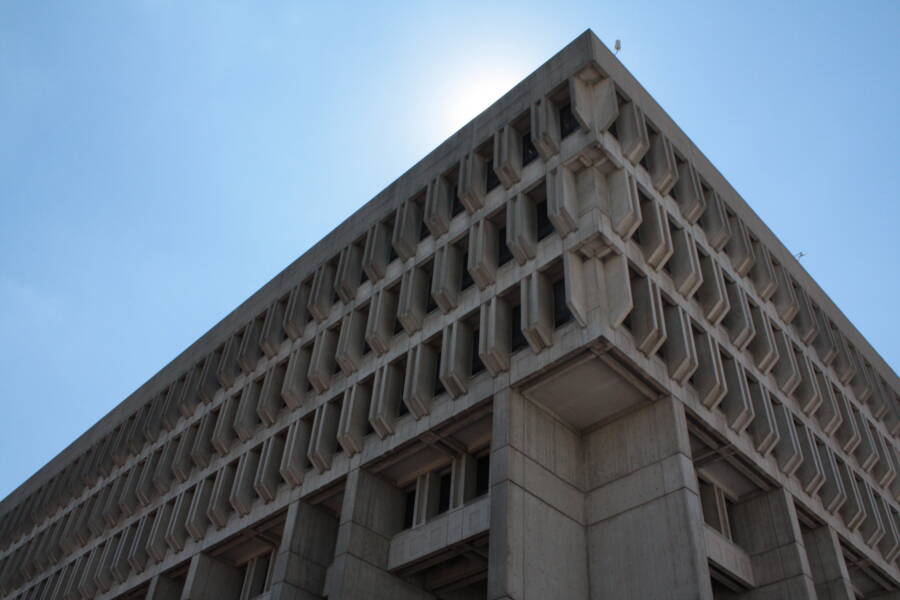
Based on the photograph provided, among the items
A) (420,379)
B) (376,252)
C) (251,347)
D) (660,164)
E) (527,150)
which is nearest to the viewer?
(420,379)

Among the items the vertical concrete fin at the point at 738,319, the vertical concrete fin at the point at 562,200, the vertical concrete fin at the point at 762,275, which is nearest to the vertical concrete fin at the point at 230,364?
the vertical concrete fin at the point at 562,200

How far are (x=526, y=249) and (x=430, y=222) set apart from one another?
5928 millimetres

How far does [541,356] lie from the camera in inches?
1048

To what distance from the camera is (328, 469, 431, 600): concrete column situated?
90.4 feet

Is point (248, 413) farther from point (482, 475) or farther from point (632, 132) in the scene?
point (632, 132)

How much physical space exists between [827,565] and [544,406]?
497 inches

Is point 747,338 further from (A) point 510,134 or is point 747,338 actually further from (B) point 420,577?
(B) point 420,577

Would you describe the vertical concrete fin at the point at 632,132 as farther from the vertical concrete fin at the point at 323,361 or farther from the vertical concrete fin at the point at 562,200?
the vertical concrete fin at the point at 323,361

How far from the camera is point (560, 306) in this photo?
28234 millimetres

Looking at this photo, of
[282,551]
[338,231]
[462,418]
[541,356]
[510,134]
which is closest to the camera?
[541,356]

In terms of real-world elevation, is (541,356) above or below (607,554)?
above

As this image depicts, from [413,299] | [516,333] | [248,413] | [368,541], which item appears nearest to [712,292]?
[516,333]

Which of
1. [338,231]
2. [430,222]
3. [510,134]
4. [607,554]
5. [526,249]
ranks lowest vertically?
[607,554]

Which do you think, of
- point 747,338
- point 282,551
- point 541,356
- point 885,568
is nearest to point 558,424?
point 541,356
